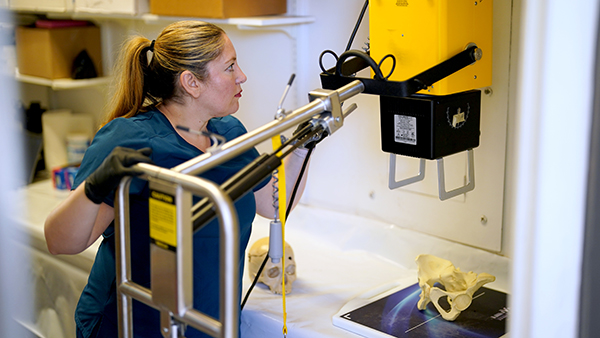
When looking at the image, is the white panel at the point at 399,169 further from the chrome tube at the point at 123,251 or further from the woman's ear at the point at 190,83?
the chrome tube at the point at 123,251

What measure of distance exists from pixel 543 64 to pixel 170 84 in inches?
34.1

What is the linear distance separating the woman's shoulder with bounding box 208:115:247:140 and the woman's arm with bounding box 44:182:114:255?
406 millimetres

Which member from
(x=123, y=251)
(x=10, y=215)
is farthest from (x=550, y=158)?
(x=10, y=215)

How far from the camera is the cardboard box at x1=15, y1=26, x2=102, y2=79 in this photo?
2.50 metres

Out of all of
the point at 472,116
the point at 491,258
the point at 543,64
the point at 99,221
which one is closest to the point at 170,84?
the point at 99,221

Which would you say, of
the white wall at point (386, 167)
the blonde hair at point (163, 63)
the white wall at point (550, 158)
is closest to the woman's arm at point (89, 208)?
the blonde hair at point (163, 63)

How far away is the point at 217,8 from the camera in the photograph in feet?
6.10

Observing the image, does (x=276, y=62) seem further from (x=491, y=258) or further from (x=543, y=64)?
(x=543, y=64)

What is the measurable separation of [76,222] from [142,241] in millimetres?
196

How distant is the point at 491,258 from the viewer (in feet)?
5.47

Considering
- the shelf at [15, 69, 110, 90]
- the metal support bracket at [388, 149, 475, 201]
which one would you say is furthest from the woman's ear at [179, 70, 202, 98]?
the shelf at [15, 69, 110, 90]

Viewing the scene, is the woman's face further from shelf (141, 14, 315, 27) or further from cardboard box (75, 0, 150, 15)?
cardboard box (75, 0, 150, 15)

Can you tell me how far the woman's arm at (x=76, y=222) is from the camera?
1.11m

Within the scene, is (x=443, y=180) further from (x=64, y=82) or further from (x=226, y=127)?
(x=64, y=82)
